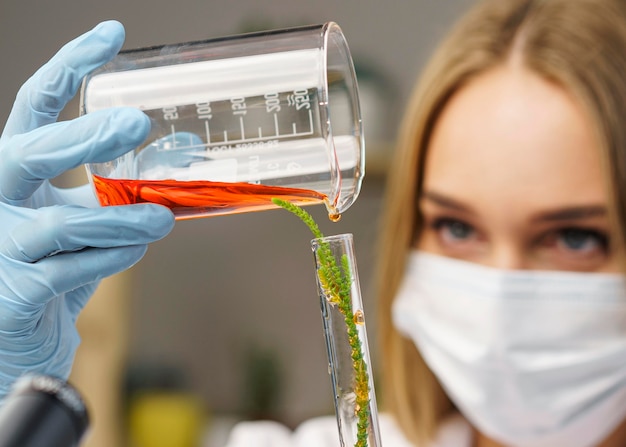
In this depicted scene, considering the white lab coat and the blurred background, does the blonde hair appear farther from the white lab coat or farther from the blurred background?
the blurred background

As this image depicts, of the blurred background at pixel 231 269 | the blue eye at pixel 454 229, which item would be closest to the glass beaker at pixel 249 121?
the blue eye at pixel 454 229

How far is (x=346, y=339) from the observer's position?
32.1 inches

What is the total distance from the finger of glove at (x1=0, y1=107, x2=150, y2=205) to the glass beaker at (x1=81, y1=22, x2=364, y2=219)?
43mm

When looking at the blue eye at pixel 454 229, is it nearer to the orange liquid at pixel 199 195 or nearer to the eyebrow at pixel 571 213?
the eyebrow at pixel 571 213

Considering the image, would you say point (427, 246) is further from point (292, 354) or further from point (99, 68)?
point (292, 354)

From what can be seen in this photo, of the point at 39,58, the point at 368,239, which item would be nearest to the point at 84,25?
the point at 39,58

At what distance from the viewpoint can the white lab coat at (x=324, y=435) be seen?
5.46 ft

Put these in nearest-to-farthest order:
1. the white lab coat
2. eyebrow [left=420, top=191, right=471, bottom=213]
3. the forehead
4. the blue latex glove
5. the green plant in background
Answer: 1. the green plant in background
2. the blue latex glove
3. the forehead
4. eyebrow [left=420, top=191, right=471, bottom=213]
5. the white lab coat

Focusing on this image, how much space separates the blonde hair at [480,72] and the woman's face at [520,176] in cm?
3

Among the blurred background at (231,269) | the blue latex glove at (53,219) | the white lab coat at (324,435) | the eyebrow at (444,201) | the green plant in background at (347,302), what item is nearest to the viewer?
the green plant in background at (347,302)

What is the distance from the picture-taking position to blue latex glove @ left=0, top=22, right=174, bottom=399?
908mm

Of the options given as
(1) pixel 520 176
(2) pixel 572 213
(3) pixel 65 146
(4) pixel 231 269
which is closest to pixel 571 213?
(2) pixel 572 213

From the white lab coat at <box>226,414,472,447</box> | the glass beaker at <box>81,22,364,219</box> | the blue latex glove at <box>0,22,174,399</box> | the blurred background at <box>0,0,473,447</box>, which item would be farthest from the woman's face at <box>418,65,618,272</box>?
the blurred background at <box>0,0,473,447</box>

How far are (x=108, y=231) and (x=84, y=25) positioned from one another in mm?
1757
